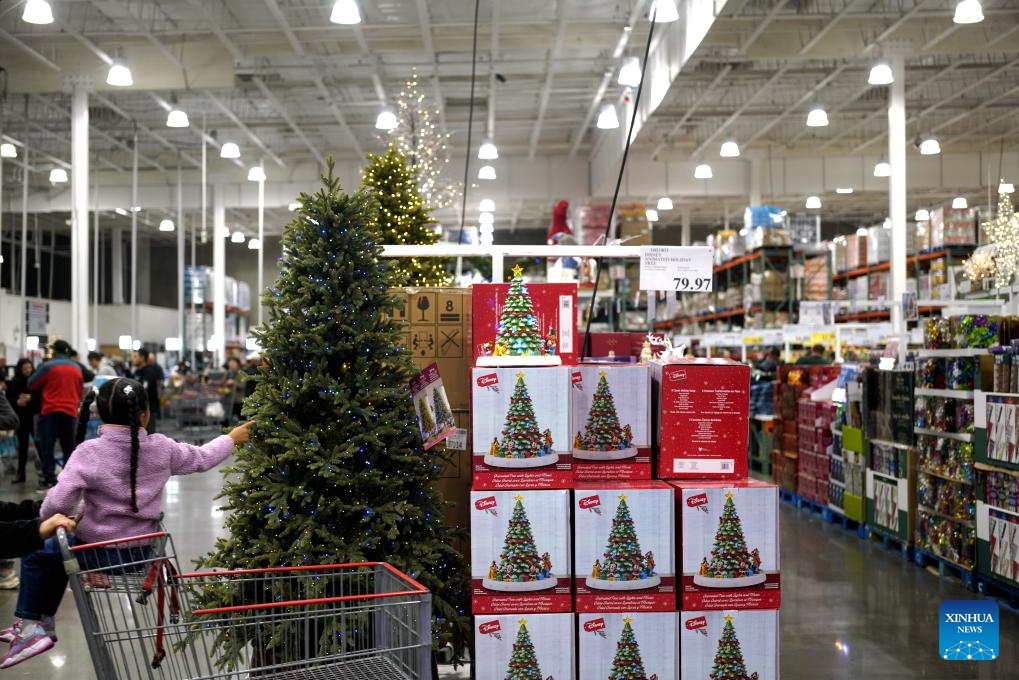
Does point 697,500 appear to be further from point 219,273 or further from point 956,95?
point 219,273

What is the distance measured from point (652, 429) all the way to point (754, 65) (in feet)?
47.7

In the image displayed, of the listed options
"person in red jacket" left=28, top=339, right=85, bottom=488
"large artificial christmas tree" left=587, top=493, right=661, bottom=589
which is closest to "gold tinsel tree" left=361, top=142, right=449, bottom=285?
"large artificial christmas tree" left=587, top=493, right=661, bottom=589

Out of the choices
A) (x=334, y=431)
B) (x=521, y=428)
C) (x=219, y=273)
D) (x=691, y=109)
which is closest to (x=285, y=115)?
(x=219, y=273)

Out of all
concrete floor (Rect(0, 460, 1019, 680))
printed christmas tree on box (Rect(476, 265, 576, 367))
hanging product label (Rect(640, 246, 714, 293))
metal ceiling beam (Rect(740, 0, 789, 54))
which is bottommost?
concrete floor (Rect(0, 460, 1019, 680))

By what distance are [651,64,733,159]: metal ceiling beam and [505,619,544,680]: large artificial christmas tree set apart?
1460 cm

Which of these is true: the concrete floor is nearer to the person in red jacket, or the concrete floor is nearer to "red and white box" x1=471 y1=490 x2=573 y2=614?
"red and white box" x1=471 y1=490 x2=573 y2=614

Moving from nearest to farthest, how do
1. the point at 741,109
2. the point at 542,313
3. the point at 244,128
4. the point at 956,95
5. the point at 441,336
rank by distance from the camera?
the point at 542,313
the point at 441,336
the point at 956,95
the point at 741,109
the point at 244,128

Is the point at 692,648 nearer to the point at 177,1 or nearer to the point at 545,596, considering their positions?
the point at 545,596

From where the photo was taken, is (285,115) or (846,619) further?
(285,115)

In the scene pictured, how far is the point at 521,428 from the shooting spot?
3906mm

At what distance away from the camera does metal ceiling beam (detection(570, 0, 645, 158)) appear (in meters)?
14.8

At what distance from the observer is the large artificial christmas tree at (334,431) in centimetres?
395

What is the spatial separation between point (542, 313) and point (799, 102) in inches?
664

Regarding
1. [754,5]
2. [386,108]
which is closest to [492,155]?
[386,108]
